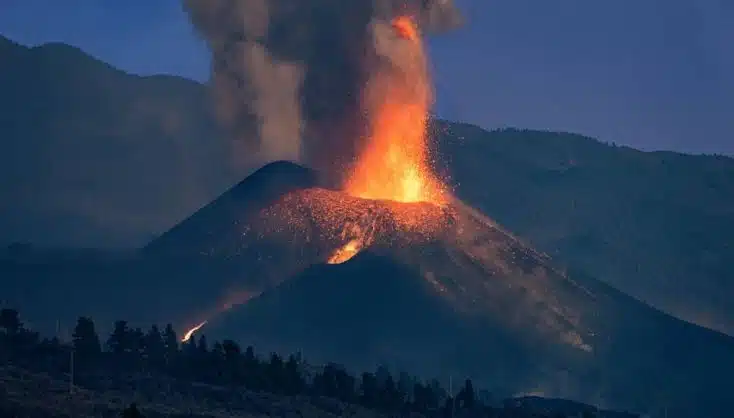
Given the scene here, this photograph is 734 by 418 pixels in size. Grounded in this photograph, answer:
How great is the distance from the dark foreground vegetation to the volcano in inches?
1777

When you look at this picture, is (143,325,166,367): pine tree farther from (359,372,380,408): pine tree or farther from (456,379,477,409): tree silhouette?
(456,379,477,409): tree silhouette

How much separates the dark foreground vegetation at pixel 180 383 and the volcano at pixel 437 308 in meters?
45.1

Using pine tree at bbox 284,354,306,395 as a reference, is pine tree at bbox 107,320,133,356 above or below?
above

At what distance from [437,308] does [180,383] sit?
76.7 metres

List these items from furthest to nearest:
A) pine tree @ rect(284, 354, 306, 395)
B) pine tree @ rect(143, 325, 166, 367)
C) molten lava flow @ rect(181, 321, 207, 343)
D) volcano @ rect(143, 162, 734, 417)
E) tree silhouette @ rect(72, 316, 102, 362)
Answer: volcano @ rect(143, 162, 734, 417)
molten lava flow @ rect(181, 321, 207, 343)
pine tree @ rect(143, 325, 166, 367)
pine tree @ rect(284, 354, 306, 395)
tree silhouette @ rect(72, 316, 102, 362)

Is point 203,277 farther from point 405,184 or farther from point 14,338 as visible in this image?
point 14,338

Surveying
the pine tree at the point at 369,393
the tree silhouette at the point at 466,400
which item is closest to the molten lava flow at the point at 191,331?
the tree silhouette at the point at 466,400

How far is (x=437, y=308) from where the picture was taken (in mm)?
173375

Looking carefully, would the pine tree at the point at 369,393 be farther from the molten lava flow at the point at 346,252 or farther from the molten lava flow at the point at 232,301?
the molten lava flow at the point at 346,252

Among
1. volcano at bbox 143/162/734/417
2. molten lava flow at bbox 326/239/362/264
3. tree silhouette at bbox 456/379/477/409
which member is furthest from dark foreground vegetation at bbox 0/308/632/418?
molten lava flow at bbox 326/239/362/264

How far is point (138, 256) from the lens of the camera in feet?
641

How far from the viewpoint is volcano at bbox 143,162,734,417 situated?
539 ft

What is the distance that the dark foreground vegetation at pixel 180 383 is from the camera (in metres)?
89.1

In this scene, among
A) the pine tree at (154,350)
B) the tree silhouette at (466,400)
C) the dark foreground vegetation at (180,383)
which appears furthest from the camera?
the pine tree at (154,350)
